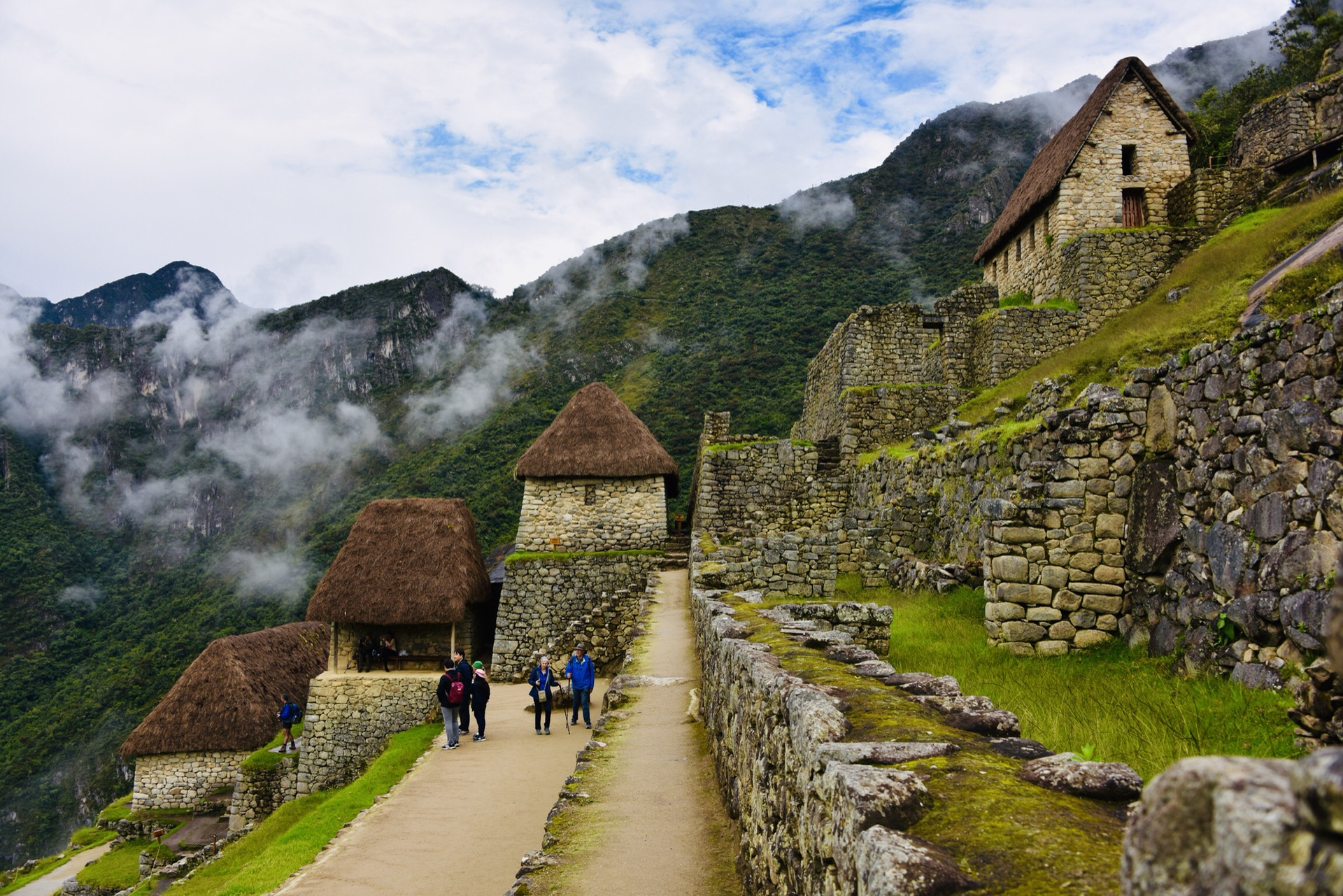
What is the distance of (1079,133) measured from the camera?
17500 mm

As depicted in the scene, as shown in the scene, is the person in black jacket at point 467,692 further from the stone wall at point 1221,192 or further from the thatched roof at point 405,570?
the stone wall at point 1221,192

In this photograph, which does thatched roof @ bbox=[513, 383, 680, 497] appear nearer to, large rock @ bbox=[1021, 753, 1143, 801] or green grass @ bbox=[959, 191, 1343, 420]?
green grass @ bbox=[959, 191, 1343, 420]

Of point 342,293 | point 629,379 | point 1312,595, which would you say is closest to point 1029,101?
point 629,379

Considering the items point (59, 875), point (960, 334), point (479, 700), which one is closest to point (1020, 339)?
point (960, 334)

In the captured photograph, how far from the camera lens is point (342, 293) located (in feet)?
244

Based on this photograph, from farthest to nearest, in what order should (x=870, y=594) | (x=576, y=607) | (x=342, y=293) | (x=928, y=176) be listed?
(x=342, y=293) < (x=928, y=176) < (x=576, y=607) < (x=870, y=594)

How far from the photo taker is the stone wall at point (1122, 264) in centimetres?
1536

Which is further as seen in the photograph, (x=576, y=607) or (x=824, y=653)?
(x=576, y=607)

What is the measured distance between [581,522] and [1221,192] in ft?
51.5

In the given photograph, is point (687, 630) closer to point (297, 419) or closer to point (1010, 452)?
point (1010, 452)

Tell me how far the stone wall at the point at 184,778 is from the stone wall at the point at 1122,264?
2296 cm

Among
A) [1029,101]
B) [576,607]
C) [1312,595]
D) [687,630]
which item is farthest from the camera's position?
[1029,101]

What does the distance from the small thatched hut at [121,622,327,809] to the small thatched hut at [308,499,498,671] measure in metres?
3.85

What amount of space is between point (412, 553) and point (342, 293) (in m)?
62.6
